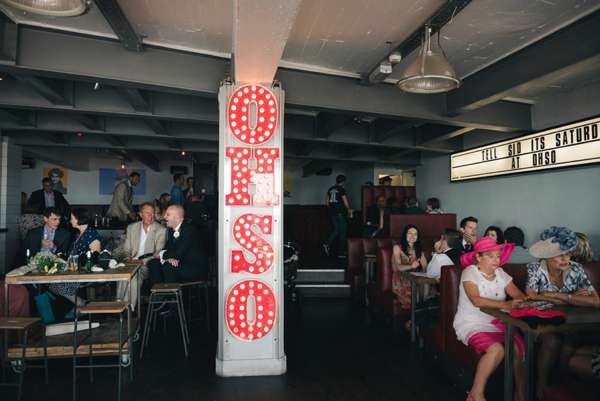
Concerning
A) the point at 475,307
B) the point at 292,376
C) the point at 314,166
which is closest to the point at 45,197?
the point at 314,166

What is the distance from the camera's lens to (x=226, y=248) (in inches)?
135

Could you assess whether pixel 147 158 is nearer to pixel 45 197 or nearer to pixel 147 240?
pixel 45 197

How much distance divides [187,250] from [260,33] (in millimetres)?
2985

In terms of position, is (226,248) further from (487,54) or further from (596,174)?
(596,174)

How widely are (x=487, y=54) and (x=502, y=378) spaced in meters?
3.19

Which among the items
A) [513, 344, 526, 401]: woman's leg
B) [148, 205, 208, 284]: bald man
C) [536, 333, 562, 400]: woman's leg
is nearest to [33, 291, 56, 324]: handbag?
[148, 205, 208, 284]: bald man

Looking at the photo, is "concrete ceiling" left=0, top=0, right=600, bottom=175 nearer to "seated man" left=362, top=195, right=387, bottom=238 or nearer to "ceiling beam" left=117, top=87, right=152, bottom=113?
"ceiling beam" left=117, top=87, right=152, bottom=113

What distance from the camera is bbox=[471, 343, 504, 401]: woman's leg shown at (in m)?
2.74

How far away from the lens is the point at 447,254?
3982mm

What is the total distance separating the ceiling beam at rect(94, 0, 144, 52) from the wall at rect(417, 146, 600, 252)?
5547 mm

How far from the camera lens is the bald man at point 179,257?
463cm

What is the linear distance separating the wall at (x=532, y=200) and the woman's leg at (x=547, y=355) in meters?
2.62

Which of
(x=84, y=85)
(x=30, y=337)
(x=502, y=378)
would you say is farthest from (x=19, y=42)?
(x=502, y=378)

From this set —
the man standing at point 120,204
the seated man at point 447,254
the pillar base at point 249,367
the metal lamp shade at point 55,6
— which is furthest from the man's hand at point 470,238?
the man standing at point 120,204
